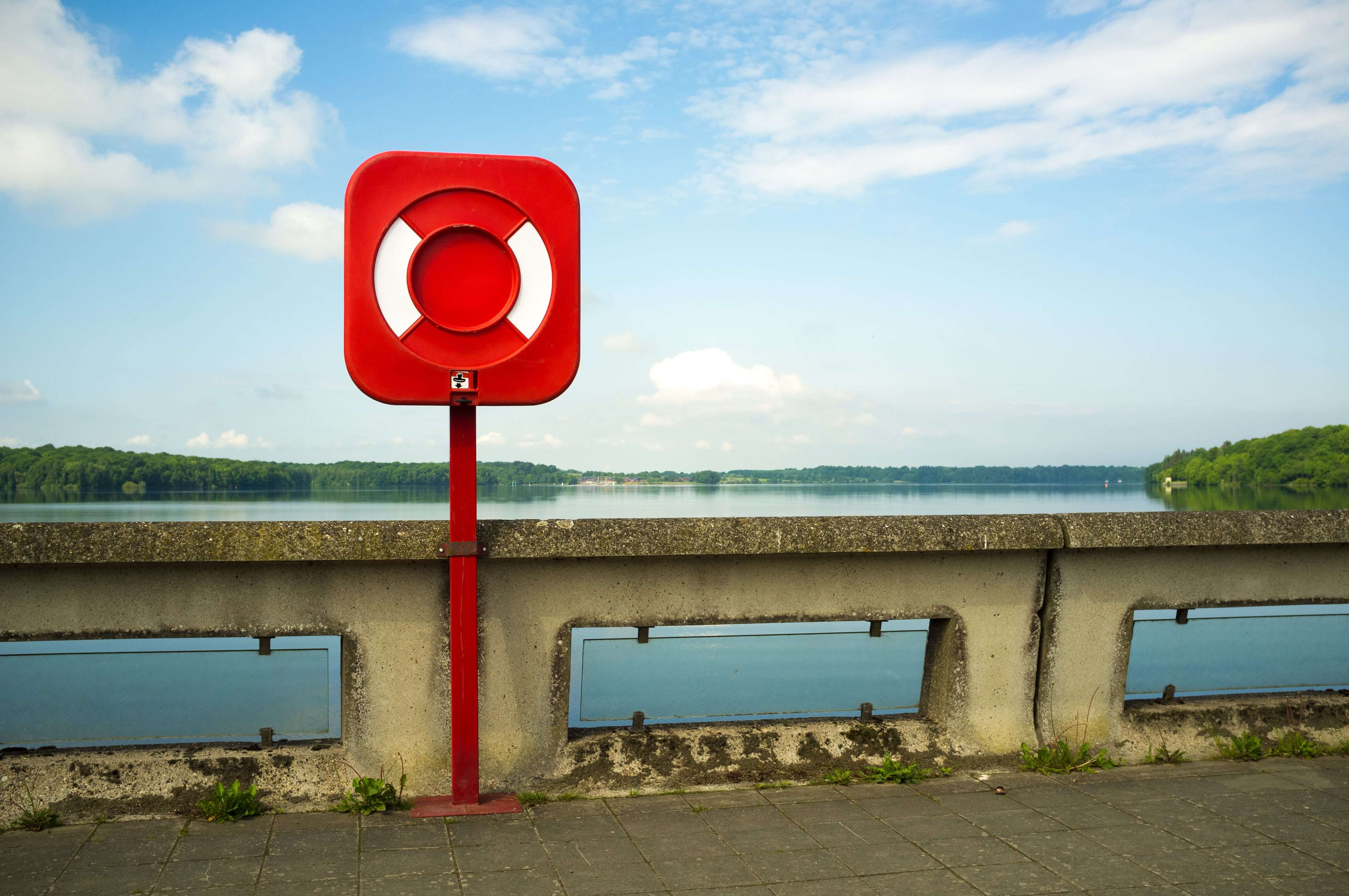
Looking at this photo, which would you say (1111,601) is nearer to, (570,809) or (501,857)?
(570,809)

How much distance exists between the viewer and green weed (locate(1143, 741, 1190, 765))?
396 centimetres

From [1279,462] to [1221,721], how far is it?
231 feet

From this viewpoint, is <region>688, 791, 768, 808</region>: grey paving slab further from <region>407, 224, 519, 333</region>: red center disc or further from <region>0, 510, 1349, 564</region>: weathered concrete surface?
<region>407, 224, 519, 333</region>: red center disc

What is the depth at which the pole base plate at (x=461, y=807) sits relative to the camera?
320cm

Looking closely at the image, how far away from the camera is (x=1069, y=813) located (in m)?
3.33

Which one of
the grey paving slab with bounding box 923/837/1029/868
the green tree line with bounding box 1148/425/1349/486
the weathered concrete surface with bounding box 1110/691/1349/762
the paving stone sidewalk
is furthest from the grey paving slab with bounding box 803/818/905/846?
the green tree line with bounding box 1148/425/1349/486

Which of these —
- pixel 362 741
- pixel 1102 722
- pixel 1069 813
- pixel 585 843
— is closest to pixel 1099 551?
pixel 1102 722

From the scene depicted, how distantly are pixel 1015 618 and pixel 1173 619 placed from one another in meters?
0.82

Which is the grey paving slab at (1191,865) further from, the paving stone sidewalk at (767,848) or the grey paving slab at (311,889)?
the grey paving slab at (311,889)

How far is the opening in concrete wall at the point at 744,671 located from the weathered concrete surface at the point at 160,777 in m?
0.84

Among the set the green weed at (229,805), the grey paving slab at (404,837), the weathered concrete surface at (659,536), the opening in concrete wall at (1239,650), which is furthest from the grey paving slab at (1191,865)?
the green weed at (229,805)

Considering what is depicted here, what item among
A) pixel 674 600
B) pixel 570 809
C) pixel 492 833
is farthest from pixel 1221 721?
pixel 492 833

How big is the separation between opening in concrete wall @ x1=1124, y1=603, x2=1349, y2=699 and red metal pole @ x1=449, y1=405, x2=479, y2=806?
111 inches

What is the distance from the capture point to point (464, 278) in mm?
3230
